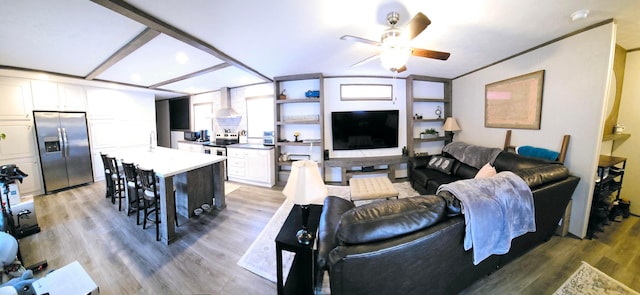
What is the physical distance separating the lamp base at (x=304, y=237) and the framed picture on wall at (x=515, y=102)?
3.55 m

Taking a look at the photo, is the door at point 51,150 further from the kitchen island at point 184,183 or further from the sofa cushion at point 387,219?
the sofa cushion at point 387,219

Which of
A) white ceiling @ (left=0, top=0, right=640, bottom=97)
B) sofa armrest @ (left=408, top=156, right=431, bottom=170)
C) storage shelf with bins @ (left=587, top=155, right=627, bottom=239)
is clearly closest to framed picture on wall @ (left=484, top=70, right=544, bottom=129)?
white ceiling @ (left=0, top=0, right=640, bottom=97)

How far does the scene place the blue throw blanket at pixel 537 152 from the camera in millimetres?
2475

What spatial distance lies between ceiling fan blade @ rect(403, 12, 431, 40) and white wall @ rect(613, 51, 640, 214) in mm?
3573

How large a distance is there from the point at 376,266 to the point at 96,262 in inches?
110

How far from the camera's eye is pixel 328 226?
136 centimetres

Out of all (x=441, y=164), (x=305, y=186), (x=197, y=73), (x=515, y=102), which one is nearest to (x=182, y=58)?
(x=197, y=73)

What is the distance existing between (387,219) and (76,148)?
20.6 feet

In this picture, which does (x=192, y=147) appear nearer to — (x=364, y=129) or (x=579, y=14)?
(x=364, y=129)

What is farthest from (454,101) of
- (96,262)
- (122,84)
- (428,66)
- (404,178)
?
(122,84)

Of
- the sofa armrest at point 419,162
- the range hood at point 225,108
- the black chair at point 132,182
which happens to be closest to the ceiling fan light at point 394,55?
the sofa armrest at point 419,162

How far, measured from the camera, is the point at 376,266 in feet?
3.34

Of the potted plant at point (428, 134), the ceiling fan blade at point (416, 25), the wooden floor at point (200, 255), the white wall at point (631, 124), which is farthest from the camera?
the potted plant at point (428, 134)

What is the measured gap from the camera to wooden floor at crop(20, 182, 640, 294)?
5.48ft
